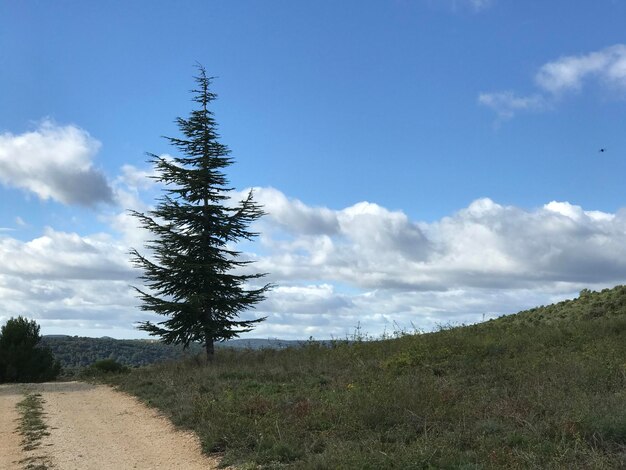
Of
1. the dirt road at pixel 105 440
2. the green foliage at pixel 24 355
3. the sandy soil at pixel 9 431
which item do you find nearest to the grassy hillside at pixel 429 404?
the dirt road at pixel 105 440

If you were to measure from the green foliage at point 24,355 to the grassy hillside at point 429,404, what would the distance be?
989cm

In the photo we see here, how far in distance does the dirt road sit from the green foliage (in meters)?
11.3

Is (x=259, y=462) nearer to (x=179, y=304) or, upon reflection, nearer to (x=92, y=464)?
(x=92, y=464)

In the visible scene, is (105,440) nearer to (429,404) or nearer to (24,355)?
(429,404)

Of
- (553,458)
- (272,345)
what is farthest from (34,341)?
(553,458)

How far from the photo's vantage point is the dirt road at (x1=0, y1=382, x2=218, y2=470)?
8.48 metres

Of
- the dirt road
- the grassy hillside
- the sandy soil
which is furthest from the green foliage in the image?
the dirt road

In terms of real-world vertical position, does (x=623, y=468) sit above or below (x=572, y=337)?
below

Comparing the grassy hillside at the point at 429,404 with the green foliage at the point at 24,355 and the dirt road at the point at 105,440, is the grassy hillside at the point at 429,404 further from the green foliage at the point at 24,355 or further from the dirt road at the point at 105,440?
the green foliage at the point at 24,355

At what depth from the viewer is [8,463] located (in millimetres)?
8695

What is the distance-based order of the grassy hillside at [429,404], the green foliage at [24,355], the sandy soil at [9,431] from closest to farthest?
the grassy hillside at [429,404] < the sandy soil at [9,431] < the green foliage at [24,355]

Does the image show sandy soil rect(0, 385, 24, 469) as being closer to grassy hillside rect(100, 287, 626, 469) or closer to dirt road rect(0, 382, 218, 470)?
dirt road rect(0, 382, 218, 470)

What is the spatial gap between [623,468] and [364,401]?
4.35 m

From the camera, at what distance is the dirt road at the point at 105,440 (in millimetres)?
8477
